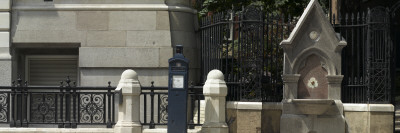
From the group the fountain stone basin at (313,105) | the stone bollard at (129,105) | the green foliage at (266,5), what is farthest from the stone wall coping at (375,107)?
the green foliage at (266,5)

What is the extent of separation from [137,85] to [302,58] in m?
3.41

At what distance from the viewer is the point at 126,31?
15227mm

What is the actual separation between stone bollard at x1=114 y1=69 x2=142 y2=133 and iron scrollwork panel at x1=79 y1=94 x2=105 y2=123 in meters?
0.73

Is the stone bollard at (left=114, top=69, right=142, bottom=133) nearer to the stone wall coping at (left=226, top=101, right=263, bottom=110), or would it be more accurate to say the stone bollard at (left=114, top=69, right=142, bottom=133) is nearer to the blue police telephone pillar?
the blue police telephone pillar

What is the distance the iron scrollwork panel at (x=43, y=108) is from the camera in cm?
1384

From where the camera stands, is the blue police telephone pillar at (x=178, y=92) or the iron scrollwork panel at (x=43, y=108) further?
the iron scrollwork panel at (x=43, y=108)

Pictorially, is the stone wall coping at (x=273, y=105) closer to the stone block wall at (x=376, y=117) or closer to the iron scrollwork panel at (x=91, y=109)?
the stone block wall at (x=376, y=117)

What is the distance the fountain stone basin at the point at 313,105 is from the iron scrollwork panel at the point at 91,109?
4053mm

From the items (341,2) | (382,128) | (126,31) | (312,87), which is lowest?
(382,128)

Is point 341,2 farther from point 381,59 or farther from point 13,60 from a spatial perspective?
point 13,60

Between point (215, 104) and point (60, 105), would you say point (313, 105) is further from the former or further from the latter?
point (60, 105)

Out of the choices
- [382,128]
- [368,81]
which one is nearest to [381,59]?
[368,81]

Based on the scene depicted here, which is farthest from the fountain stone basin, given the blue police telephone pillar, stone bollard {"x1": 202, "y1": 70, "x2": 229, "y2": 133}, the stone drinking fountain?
the blue police telephone pillar

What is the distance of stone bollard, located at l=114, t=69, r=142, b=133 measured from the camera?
1302 cm
